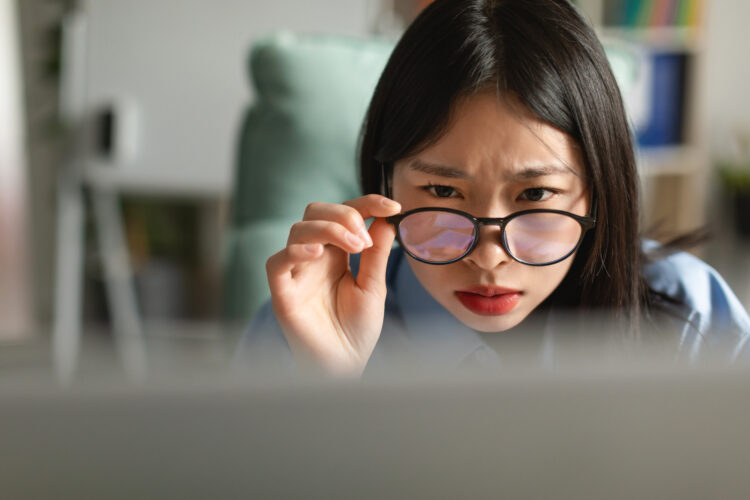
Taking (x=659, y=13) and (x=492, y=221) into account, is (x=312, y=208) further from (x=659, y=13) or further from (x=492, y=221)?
(x=659, y=13)

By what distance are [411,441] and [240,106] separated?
168 cm

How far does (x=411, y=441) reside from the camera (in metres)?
0.17

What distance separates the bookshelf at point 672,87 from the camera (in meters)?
2.11

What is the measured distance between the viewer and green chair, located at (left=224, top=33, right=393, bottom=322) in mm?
943

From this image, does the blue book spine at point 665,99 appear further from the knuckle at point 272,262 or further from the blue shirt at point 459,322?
the knuckle at point 272,262

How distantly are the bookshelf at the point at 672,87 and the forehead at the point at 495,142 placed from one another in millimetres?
1711

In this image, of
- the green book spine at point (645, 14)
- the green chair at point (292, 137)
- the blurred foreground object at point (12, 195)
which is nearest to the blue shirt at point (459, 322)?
the green chair at point (292, 137)

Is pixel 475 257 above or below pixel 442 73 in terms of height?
below

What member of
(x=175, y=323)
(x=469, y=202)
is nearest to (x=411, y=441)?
(x=469, y=202)

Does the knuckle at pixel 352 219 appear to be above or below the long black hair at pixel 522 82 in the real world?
below

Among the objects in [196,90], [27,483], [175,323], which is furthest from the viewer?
[175,323]

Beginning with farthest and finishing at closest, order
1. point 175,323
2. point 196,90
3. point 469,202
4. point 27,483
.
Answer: point 175,323 < point 196,90 < point 469,202 < point 27,483

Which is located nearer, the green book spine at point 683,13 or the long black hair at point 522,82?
the long black hair at point 522,82

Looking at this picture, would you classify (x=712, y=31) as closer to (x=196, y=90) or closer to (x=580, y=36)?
(x=196, y=90)
